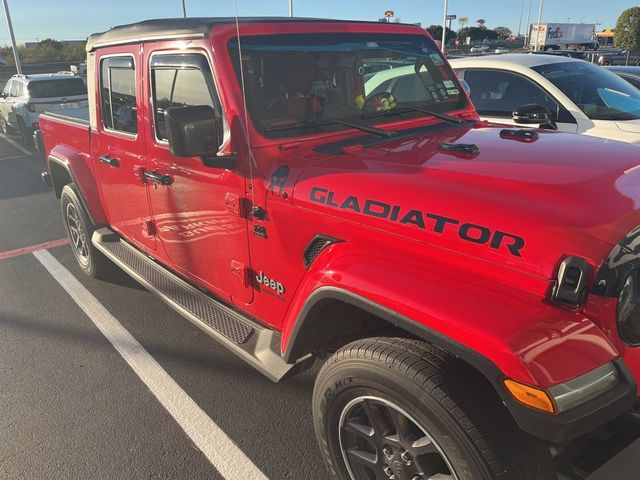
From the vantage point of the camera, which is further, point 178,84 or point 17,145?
point 17,145

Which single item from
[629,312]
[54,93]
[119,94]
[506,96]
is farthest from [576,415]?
[54,93]

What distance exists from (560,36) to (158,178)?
40.4 m

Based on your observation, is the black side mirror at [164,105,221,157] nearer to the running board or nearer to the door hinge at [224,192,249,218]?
the door hinge at [224,192,249,218]

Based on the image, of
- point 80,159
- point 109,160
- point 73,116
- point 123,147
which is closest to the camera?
point 123,147

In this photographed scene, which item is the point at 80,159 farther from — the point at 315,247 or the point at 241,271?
the point at 315,247

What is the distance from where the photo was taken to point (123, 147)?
3.44m

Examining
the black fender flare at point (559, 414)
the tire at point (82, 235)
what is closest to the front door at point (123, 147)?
the tire at point (82, 235)

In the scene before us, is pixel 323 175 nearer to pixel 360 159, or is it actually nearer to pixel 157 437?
pixel 360 159

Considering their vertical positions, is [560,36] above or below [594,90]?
above

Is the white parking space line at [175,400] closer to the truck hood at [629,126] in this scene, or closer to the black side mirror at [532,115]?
the black side mirror at [532,115]

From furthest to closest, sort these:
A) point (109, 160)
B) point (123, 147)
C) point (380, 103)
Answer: point (109, 160), point (123, 147), point (380, 103)

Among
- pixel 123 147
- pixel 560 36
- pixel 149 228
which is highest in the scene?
pixel 560 36

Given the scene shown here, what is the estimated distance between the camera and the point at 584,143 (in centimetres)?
245

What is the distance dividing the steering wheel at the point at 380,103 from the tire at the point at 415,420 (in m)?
1.45
